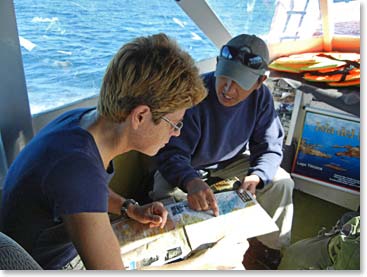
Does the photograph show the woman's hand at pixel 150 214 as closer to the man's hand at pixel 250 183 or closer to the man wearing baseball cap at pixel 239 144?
the man wearing baseball cap at pixel 239 144

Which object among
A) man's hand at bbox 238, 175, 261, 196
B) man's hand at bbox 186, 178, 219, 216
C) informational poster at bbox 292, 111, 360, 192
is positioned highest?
man's hand at bbox 186, 178, 219, 216

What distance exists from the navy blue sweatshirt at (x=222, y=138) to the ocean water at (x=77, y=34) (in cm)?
43

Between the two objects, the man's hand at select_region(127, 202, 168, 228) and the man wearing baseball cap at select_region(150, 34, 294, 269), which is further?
the man wearing baseball cap at select_region(150, 34, 294, 269)

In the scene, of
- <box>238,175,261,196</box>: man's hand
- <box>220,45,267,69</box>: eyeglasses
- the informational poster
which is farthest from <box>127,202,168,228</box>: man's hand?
the informational poster

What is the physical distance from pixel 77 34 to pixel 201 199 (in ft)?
2.84

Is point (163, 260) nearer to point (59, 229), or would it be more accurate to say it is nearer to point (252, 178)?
point (59, 229)

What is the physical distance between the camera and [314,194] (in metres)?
2.37

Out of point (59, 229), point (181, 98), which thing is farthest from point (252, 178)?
point (59, 229)

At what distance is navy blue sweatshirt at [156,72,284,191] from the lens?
5.08 ft

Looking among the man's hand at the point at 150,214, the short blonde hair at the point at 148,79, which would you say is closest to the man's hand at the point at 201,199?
the man's hand at the point at 150,214

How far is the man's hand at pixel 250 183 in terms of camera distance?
1.50m

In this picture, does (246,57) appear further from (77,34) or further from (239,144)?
(77,34)

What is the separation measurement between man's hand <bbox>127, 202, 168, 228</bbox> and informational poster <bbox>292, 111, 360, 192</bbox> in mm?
1404

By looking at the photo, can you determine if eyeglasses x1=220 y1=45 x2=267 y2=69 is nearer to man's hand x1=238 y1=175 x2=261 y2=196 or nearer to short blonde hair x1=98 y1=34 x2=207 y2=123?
man's hand x1=238 y1=175 x2=261 y2=196
